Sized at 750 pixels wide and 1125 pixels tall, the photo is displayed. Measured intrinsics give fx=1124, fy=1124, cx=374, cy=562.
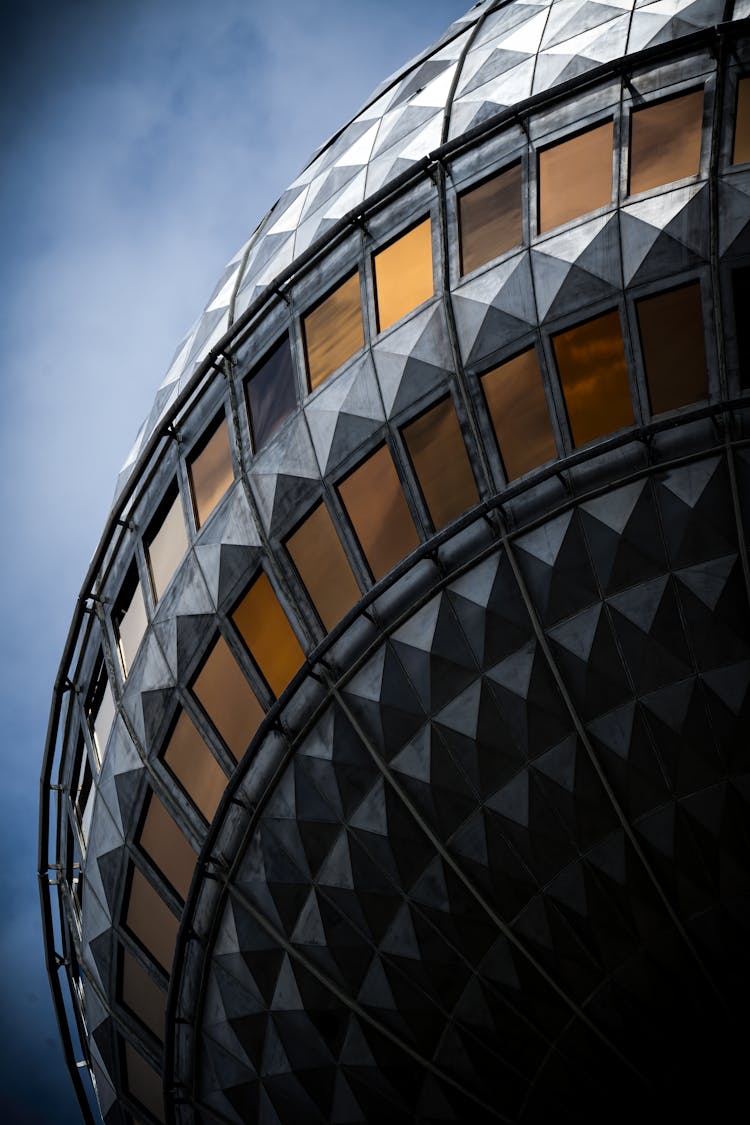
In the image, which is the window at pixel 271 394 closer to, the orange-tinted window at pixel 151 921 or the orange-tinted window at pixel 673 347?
the orange-tinted window at pixel 673 347

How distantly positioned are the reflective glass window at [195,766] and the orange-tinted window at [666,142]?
9865 mm

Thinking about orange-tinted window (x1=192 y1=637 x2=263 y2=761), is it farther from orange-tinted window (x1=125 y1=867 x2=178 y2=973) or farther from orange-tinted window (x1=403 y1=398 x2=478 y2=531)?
orange-tinted window (x1=403 y1=398 x2=478 y2=531)

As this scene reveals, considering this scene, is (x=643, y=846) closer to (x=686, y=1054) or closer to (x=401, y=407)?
(x=686, y=1054)

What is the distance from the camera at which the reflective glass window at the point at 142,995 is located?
57.6 ft

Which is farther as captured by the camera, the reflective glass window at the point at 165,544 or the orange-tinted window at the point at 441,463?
the reflective glass window at the point at 165,544

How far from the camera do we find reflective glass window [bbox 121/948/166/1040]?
17547 mm

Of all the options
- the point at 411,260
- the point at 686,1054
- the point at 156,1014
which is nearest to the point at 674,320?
the point at 411,260

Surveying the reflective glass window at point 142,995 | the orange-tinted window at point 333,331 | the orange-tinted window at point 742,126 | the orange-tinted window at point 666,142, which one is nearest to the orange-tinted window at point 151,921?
the reflective glass window at point 142,995

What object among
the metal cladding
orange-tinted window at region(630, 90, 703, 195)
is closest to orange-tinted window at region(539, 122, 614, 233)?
the metal cladding

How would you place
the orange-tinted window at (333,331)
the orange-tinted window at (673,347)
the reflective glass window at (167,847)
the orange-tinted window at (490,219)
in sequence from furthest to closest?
the reflective glass window at (167,847), the orange-tinted window at (333,331), the orange-tinted window at (490,219), the orange-tinted window at (673,347)

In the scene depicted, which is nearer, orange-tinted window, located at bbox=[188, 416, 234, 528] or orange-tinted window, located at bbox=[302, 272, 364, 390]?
orange-tinted window, located at bbox=[302, 272, 364, 390]

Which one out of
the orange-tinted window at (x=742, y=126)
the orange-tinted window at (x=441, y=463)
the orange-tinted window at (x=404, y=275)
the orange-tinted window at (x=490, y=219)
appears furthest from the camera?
the orange-tinted window at (x=404, y=275)

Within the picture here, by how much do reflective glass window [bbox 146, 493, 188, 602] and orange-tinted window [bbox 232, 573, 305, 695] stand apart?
1736 millimetres

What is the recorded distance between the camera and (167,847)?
17297 millimetres
